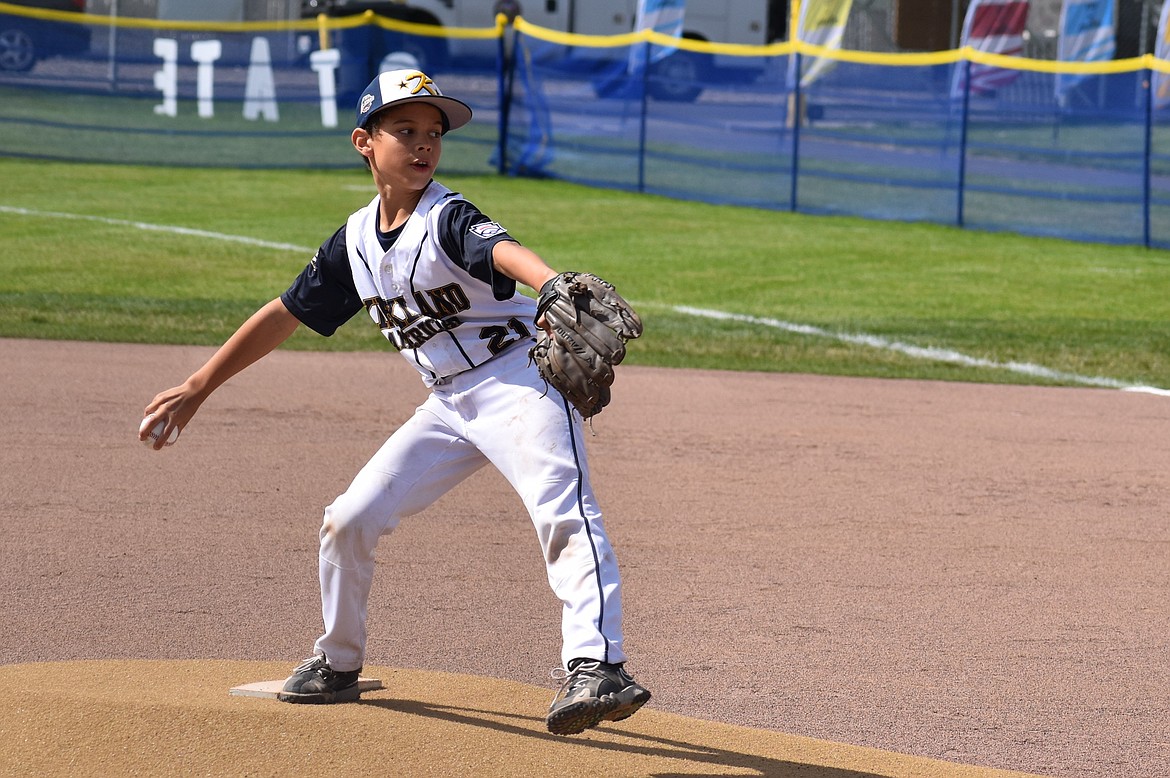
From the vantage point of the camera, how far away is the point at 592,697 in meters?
3.43

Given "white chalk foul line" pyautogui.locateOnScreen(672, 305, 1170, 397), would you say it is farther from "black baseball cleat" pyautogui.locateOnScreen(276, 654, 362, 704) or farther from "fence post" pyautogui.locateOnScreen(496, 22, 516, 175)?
"fence post" pyautogui.locateOnScreen(496, 22, 516, 175)

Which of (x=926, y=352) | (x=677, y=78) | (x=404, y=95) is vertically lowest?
(x=926, y=352)

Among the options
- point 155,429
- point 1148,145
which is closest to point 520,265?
point 155,429

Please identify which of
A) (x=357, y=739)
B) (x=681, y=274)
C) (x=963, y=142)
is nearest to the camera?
(x=357, y=739)

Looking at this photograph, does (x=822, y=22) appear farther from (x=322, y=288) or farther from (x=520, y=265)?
(x=520, y=265)

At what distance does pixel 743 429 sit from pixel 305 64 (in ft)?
51.6

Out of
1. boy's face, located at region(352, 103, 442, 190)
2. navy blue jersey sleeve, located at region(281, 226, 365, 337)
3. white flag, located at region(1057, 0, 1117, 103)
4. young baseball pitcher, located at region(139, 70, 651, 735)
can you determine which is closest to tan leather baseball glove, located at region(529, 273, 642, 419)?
young baseball pitcher, located at region(139, 70, 651, 735)

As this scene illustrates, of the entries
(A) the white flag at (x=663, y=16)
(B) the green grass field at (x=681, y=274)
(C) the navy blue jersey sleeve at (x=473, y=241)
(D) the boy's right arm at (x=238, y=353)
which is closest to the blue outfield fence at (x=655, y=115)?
(B) the green grass field at (x=681, y=274)

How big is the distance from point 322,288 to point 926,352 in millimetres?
7031

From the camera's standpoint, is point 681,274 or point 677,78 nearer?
point 681,274

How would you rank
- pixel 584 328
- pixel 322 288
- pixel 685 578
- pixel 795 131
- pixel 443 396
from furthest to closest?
pixel 795 131
pixel 685 578
pixel 322 288
pixel 443 396
pixel 584 328

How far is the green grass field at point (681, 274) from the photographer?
34.3ft

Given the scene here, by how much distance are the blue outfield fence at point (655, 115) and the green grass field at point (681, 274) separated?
817 mm

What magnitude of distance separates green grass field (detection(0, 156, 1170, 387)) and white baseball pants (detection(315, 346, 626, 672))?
6085 millimetres
